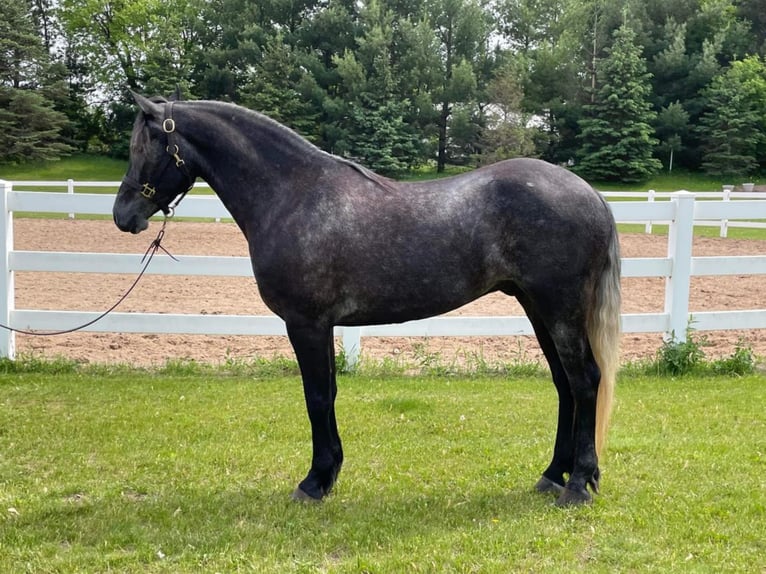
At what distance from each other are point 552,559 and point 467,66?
122ft

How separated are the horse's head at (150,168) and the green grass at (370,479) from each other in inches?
59.1

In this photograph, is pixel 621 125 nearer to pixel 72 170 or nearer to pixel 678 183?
pixel 678 183

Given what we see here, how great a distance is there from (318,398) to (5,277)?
161 inches

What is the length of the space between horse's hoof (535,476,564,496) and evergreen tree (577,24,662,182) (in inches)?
1235

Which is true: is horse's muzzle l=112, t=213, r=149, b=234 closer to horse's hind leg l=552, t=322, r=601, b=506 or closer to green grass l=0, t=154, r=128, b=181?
horse's hind leg l=552, t=322, r=601, b=506

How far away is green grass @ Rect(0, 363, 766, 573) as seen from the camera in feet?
9.36

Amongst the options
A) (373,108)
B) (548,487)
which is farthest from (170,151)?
(373,108)

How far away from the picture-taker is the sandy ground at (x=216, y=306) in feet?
22.2

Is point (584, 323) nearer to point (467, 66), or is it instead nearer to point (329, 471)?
point (329, 471)

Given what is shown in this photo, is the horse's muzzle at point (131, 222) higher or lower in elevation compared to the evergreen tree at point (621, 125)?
lower

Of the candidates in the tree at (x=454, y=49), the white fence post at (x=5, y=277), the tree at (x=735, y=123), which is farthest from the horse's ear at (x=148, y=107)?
the tree at (x=735, y=123)

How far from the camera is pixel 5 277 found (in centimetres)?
600

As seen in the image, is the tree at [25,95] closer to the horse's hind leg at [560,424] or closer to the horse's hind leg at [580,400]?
the horse's hind leg at [560,424]

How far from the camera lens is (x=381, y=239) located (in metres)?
3.34
